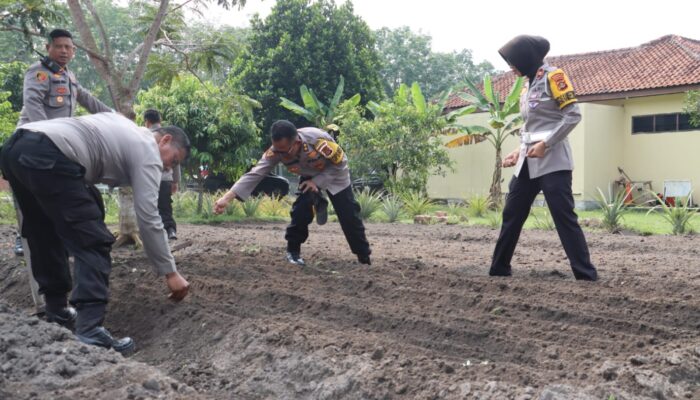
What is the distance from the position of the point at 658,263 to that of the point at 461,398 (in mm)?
4406

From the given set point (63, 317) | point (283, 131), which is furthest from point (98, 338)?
point (283, 131)

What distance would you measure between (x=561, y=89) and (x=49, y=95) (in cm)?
398

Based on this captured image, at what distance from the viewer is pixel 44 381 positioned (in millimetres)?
3166

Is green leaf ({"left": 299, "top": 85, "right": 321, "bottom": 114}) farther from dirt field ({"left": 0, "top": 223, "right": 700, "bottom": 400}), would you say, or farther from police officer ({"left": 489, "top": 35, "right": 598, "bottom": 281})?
police officer ({"left": 489, "top": 35, "right": 598, "bottom": 281})

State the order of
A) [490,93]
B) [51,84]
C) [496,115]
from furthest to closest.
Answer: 1. [490,93]
2. [496,115]
3. [51,84]

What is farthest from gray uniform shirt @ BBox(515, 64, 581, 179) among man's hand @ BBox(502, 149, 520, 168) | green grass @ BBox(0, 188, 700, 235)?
green grass @ BBox(0, 188, 700, 235)

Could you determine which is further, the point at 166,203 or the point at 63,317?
the point at 166,203

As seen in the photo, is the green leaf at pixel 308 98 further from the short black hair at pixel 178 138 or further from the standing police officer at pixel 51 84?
the short black hair at pixel 178 138

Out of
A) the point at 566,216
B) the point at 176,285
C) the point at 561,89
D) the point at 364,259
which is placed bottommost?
the point at 364,259

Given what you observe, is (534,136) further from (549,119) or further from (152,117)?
(152,117)

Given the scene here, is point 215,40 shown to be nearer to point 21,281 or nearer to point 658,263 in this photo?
point 21,281

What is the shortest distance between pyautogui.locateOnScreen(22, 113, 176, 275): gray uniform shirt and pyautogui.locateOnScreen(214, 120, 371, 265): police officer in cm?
181

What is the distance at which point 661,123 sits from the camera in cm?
1975

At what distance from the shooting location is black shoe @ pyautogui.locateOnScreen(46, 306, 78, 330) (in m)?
4.57
